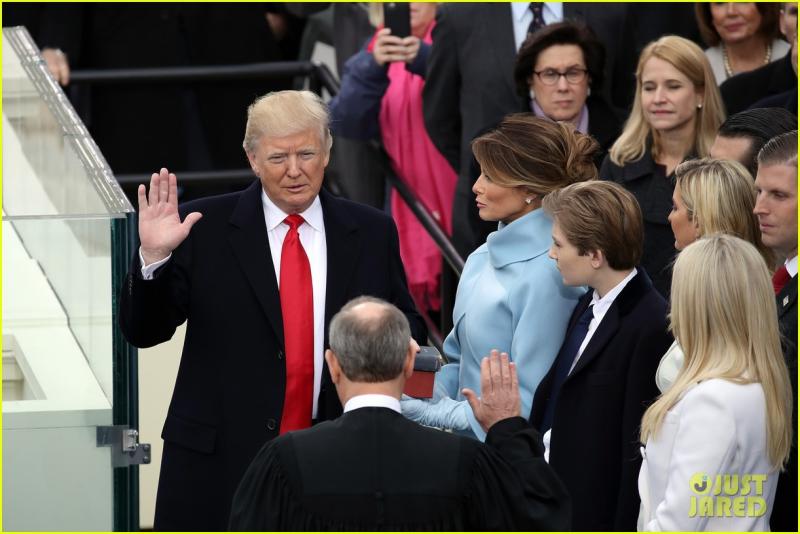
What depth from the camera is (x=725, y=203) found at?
→ 14.8 ft

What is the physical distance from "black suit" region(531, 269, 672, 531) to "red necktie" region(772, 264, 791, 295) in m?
0.29

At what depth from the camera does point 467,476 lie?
350cm

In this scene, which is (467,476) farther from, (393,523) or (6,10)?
(6,10)

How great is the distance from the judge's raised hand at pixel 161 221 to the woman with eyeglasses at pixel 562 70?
1987 millimetres

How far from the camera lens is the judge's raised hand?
437 cm

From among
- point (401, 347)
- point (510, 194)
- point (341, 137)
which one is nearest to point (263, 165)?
point (510, 194)

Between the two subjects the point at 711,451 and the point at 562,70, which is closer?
the point at 711,451

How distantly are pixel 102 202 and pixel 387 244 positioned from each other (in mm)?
942

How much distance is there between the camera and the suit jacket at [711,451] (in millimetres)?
3764

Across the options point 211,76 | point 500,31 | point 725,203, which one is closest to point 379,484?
point 725,203

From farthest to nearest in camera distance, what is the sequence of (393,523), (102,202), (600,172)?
(600,172), (102,202), (393,523)

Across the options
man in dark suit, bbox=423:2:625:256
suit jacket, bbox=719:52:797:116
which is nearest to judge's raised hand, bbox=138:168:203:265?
man in dark suit, bbox=423:2:625:256

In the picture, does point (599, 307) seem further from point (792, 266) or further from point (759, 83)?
point (759, 83)

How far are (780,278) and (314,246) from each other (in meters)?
1.30
